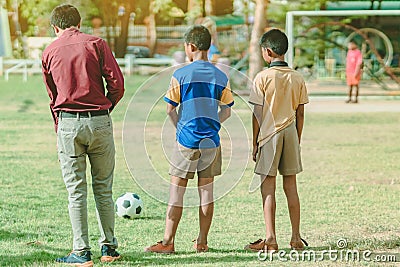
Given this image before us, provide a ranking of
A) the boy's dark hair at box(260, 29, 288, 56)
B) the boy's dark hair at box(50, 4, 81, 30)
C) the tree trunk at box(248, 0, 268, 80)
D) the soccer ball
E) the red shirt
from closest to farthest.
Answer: the red shirt → the boy's dark hair at box(50, 4, 81, 30) → the boy's dark hair at box(260, 29, 288, 56) → the soccer ball → the tree trunk at box(248, 0, 268, 80)

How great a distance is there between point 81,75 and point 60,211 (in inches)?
106

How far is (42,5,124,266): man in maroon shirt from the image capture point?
5.38m

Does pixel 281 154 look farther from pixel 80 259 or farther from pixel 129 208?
pixel 129 208

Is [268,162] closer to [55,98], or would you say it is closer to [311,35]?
[55,98]

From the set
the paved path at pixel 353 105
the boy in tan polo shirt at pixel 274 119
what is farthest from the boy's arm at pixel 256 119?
the paved path at pixel 353 105

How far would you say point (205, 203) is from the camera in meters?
6.03

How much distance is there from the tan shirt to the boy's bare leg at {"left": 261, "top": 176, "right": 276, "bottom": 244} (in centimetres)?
29

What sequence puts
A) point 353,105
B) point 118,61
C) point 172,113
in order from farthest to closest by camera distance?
point 118,61, point 353,105, point 172,113

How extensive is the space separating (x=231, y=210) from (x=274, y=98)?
2214mm

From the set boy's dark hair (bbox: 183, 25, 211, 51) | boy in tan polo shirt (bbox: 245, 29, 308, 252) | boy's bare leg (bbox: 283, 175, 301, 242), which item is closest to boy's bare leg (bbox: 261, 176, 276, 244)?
boy in tan polo shirt (bbox: 245, 29, 308, 252)

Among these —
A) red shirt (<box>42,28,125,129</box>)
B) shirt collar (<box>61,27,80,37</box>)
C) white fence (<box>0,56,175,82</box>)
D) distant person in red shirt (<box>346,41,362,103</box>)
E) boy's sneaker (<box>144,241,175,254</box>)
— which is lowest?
white fence (<box>0,56,175,82</box>)

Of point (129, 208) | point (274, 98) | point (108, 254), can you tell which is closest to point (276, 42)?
point (274, 98)

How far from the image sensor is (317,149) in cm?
1282

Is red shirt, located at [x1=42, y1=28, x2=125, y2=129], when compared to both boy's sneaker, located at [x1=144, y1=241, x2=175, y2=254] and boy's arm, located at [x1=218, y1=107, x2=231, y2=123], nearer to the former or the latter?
boy's arm, located at [x1=218, y1=107, x2=231, y2=123]
